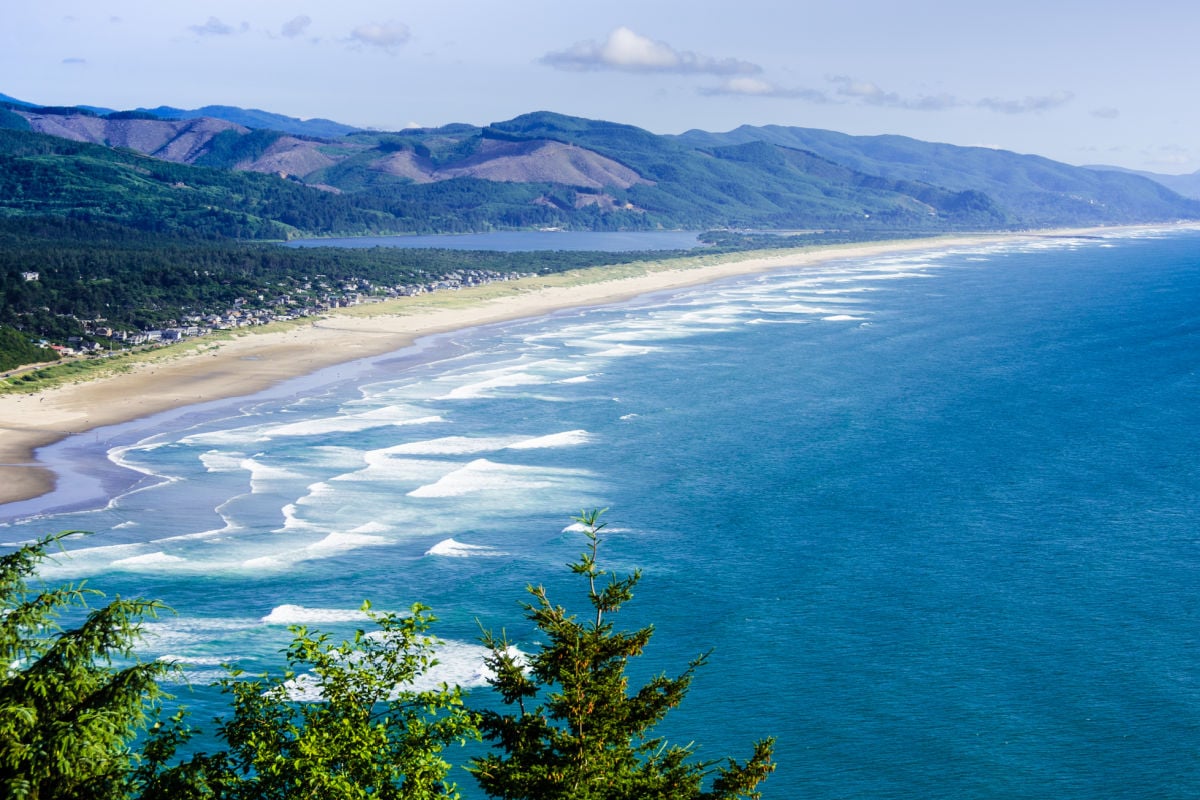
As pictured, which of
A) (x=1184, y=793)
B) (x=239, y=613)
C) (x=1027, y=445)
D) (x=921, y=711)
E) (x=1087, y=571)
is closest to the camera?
(x=1184, y=793)

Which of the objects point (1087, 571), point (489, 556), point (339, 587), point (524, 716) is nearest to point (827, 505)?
point (1087, 571)

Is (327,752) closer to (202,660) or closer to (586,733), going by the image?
(586,733)

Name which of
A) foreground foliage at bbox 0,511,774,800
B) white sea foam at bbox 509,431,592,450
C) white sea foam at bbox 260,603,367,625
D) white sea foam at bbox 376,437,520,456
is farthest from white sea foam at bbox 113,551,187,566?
foreground foliage at bbox 0,511,774,800

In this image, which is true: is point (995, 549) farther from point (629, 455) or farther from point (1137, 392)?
point (1137, 392)

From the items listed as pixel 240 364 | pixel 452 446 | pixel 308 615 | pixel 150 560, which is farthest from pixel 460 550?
pixel 240 364

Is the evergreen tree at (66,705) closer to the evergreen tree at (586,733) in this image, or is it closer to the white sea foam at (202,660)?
the evergreen tree at (586,733)

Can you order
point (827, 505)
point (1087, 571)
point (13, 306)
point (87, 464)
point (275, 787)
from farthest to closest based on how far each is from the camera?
1. point (13, 306)
2. point (87, 464)
3. point (827, 505)
4. point (1087, 571)
5. point (275, 787)

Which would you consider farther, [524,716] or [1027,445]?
[1027,445]
